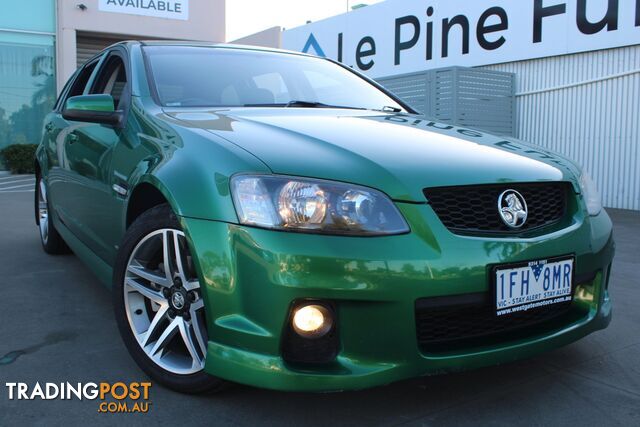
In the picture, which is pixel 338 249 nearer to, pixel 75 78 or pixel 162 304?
pixel 162 304

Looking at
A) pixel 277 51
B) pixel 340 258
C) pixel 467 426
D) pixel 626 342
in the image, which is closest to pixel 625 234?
pixel 626 342

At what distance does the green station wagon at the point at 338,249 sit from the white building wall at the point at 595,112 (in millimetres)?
7119

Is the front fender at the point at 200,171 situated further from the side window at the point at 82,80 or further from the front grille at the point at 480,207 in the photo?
the side window at the point at 82,80

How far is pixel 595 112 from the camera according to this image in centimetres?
925

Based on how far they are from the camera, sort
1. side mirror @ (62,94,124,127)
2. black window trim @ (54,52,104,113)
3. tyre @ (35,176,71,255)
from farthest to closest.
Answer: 1. tyre @ (35,176,71,255)
2. black window trim @ (54,52,104,113)
3. side mirror @ (62,94,124,127)

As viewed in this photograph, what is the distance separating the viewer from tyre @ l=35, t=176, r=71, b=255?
180 inches

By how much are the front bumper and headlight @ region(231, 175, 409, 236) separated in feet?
0.12

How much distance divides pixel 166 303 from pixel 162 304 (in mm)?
25

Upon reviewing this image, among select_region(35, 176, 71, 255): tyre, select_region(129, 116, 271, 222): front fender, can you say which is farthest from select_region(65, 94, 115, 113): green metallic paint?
select_region(35, 176, 71, 255): tyre

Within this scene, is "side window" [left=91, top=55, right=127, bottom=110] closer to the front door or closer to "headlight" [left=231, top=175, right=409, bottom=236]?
the front door

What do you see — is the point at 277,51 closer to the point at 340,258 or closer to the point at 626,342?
the point at 340,258

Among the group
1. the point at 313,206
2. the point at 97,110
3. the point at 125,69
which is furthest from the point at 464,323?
the point at 125,69

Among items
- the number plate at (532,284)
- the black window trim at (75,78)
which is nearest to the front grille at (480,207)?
the number plate at (532,284)

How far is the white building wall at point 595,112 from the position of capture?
880cm
